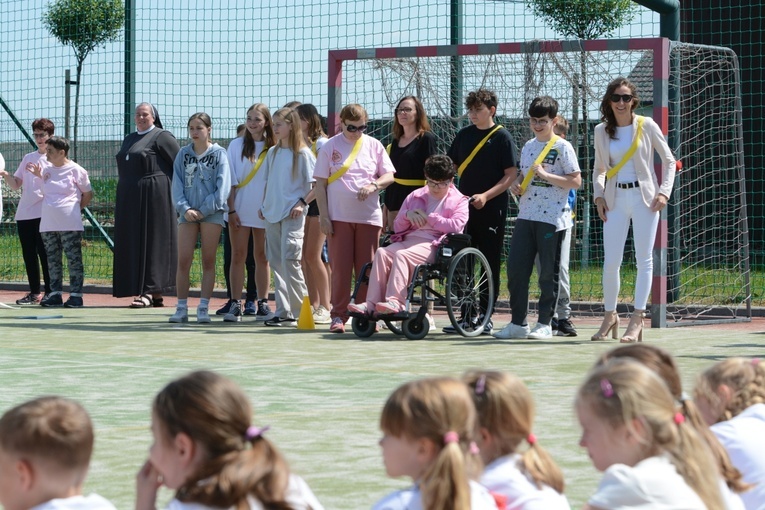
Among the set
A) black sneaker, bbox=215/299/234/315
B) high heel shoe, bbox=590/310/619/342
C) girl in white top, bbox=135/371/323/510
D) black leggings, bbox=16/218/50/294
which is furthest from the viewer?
black leggings, bbox=16/218/50/294

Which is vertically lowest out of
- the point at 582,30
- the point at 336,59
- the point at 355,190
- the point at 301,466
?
the point at 301,466

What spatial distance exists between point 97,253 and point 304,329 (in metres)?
7.26

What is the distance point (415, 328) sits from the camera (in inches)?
392

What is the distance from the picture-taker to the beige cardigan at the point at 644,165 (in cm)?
959

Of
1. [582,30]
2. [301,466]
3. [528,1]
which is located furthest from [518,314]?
[582,30]

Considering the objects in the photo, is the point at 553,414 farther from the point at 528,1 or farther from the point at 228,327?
the point at 528,1

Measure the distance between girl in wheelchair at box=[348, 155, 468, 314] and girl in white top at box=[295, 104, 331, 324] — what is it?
1.14 metres

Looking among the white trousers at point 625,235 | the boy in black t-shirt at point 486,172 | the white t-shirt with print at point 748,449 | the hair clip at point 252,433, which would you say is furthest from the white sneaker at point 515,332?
the hair clip at point 252,433

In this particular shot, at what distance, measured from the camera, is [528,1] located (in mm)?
15555

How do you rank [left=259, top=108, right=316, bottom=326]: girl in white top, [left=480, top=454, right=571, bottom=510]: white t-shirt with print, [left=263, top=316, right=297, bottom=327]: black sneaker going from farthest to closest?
[left=263, top=316, right=297, bottom=327]: black sneaker < [left=259, top=108, right=316, bottom=326]: girl in white top < [left=480, top=454, right=571, bottom=510]: white t-shirt with print

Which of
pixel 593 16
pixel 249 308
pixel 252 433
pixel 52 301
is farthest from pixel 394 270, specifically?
pixel 593 16

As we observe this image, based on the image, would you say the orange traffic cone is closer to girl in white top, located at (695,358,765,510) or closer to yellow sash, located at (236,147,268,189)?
yellow sash, located at (236,147,268,189)

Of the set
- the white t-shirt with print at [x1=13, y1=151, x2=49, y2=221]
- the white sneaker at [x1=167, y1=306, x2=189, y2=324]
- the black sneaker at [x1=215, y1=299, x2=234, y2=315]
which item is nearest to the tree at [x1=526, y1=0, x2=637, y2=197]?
the white t-shirt with print at [x1=13, y1=151, x2=49, y2=221]

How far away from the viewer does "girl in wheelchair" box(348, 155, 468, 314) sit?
9836 millimetres
